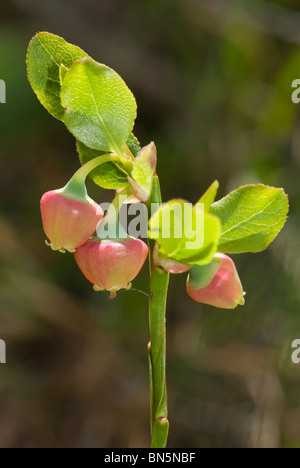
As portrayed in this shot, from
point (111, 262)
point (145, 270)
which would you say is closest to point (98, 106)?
point (111, 262)

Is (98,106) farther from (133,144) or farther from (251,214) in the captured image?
(251,214)

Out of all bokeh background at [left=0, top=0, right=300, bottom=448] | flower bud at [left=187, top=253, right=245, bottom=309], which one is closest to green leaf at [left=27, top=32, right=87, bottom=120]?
flower bud at [left=187, top=253, right=245, bottom=309]

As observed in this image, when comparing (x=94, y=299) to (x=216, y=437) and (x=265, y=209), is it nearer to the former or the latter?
(x=216, y=437)

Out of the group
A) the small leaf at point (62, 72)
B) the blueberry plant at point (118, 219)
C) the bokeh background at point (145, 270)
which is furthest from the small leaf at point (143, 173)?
the bokeh background at point (145, 270)

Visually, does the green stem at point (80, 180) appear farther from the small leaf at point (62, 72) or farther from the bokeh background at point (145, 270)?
the bokeh background at point (145, 270)

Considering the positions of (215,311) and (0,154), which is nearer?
(215,311)

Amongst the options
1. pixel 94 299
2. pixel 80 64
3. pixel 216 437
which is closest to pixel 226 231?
pixel 80 64
